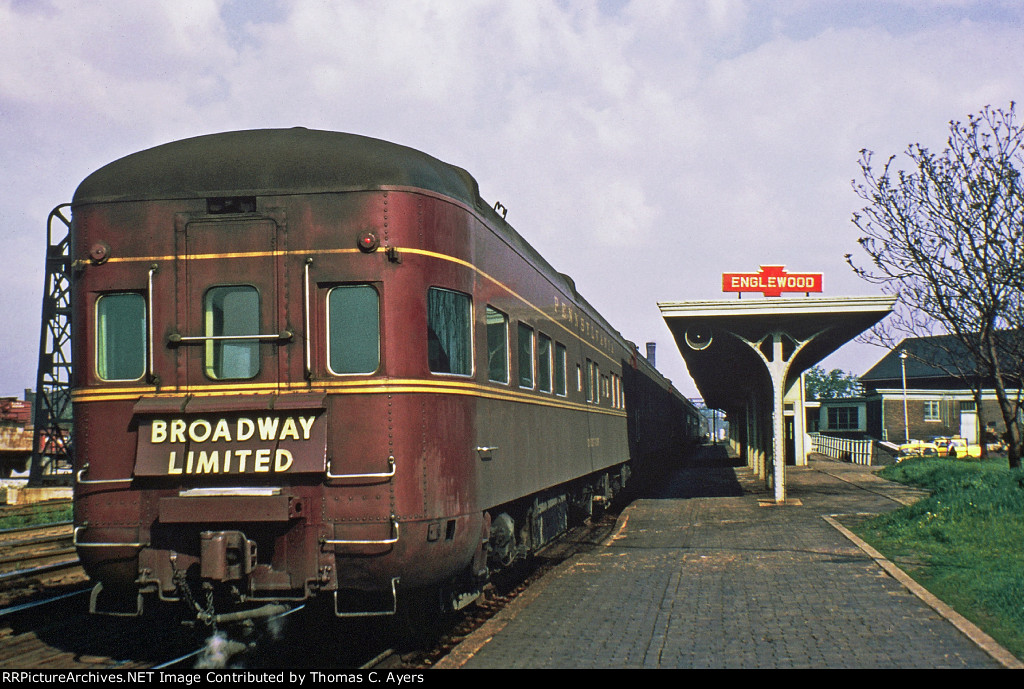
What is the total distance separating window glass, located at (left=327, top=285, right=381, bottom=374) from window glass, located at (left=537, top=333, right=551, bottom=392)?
3542 millimetres

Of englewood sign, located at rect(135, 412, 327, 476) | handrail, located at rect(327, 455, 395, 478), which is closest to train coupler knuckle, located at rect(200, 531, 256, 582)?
englewood sign, located at rect(135, 412, 327, 476)

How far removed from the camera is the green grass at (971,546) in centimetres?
827

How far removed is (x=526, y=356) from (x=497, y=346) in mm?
1236

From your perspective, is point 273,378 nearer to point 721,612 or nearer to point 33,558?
point 721,612

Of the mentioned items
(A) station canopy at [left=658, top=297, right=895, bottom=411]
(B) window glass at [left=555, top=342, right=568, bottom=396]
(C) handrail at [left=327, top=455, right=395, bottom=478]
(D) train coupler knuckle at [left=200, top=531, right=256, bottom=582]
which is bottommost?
(D) train coupler knuckle at [left=200, top=531, right=256, bottom=582]

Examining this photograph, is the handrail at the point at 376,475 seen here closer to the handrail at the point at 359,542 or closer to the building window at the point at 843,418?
the handrail at the point at 359,542

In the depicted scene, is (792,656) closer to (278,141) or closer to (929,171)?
(278,141)

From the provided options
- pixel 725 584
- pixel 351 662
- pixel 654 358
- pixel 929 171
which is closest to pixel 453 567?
pixel 351 662

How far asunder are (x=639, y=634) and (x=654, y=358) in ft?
272

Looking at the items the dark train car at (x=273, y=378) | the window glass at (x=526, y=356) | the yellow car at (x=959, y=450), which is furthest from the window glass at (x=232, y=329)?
the yellow car at (x=959, y=450)

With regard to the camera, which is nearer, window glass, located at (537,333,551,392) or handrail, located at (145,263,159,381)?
handrail, located at (145,263,159,381)

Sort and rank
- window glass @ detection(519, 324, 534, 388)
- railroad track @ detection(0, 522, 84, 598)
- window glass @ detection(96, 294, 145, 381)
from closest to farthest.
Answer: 1. window glass @ detection(96, 294, 145, 381)
2. window glass @ detection(519, 324, 534, 388)
3. railroad track @ detection(0, 522, 84, 598)

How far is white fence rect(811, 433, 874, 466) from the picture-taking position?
127ft

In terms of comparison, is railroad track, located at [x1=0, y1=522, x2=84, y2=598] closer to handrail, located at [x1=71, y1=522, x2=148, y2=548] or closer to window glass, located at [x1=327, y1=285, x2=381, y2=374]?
handrail, located at [x1=71, y1=522, x2=148, y2=548]
